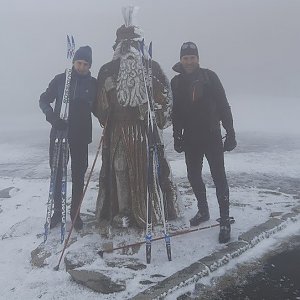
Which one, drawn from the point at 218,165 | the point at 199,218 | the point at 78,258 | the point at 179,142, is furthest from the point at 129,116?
the point at 78,258

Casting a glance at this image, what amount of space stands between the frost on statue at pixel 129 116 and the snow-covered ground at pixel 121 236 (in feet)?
1.55

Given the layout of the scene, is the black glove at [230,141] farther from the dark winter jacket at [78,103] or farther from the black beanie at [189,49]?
the dark winter jacket at [78,103]

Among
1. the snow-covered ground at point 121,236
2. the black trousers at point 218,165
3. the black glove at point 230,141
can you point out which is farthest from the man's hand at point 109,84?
the snow-covered ground at point 121,236

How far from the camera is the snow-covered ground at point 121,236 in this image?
13.3 feet

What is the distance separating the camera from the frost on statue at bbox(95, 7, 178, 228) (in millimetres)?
5023

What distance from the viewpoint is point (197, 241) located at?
4.93m

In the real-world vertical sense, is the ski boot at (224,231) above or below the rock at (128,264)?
above

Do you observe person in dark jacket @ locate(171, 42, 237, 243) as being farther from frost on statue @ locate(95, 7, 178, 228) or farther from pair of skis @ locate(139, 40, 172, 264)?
pair of skis @ locate(139, 40, 172, 264)

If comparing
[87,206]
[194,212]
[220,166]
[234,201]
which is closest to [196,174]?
[220,166]

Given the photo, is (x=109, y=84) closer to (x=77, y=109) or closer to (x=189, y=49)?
(x=77, y=109)

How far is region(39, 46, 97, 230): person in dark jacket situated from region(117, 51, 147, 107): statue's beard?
0.40 meters

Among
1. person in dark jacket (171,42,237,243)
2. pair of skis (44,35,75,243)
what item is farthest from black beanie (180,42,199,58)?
pair of skis (44,35,75,243)

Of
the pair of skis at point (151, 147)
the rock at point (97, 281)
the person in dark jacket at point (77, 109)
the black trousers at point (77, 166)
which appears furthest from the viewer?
the black trousers at point (77, 166)

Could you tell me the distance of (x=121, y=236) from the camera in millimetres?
5023
